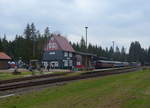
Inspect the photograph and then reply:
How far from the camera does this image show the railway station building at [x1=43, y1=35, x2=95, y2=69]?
76938 millimetres

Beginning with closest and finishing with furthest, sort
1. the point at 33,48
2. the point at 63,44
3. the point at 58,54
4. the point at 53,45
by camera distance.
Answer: the point at 58,54
the point at 53,45
the point at 63,44
the point at 33,48

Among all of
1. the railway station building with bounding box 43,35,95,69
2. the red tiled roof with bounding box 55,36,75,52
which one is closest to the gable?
the railway station building with bounding box 43,35,95,69

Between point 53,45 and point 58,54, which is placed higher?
point 53,45

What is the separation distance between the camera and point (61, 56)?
257 feet

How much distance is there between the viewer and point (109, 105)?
948 cm

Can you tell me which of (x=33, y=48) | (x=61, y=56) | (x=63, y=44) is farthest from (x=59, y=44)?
(x=33, y=48)

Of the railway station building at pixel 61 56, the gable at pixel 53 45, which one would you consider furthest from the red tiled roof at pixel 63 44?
the gable at pixel 53 45

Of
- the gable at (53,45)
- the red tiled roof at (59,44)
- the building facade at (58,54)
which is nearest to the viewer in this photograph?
the building facade at (58,54)

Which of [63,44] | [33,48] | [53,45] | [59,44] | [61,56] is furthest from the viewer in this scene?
[33,48]

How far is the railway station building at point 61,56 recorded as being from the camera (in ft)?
252

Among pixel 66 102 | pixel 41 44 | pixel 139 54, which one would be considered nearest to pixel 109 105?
pixel 66 102

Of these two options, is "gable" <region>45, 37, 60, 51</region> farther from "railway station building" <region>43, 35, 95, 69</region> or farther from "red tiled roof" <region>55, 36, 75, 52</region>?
"red tiled roof" <region>55, 36, 75, 52</region>

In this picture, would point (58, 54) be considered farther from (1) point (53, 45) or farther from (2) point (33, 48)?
(2) point (33, 48)

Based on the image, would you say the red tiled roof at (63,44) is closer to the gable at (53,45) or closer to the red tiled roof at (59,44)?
the red tiled roof at (59,44)
